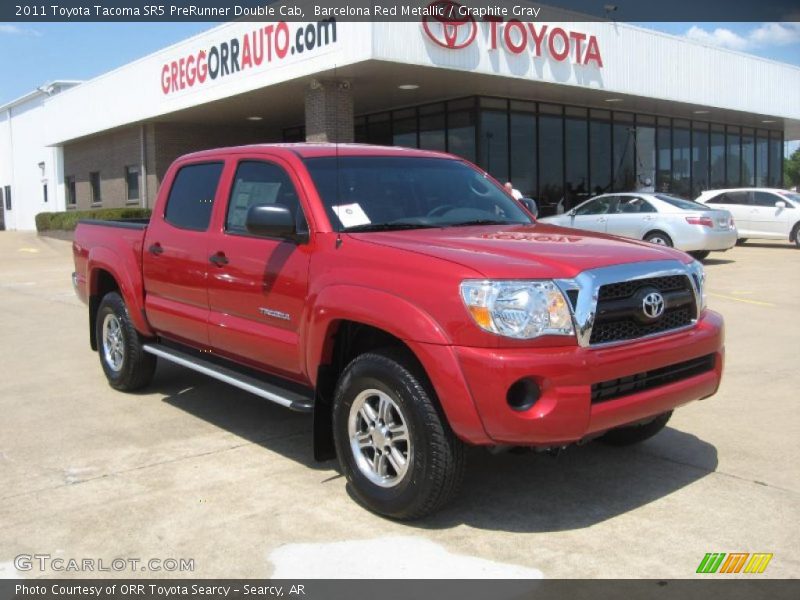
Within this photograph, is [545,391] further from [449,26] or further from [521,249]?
[449,26]

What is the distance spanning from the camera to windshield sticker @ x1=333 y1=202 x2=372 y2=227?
4.60 m

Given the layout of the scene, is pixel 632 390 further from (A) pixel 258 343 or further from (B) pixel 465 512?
(A) pixel 258 343

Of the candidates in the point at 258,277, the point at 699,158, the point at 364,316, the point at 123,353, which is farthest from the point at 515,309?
the point at 699,158

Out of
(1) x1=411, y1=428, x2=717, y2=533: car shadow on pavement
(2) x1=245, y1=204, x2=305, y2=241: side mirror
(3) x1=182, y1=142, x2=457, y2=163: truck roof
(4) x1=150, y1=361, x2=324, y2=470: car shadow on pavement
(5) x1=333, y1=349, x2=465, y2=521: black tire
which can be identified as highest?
(3) x1=182, y1=142, x2=457, y2=163: truck roof

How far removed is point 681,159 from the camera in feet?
90.7

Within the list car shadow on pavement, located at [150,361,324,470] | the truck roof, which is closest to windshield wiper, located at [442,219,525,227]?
the truck roof

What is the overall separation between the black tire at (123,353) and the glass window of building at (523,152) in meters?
16.5

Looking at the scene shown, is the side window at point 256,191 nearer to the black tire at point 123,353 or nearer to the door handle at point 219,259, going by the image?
the door handle at point 219,259

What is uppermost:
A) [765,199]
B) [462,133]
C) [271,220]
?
[462,133]

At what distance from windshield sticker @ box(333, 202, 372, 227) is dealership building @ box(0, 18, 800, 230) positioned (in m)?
11.5

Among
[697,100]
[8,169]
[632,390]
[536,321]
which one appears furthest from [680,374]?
[8,169]

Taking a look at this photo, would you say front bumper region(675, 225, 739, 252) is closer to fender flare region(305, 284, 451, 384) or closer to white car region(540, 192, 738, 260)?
white car region(540, 192, 738, 260)

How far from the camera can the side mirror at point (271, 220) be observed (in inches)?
173

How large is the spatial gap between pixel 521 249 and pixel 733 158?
29.2m
